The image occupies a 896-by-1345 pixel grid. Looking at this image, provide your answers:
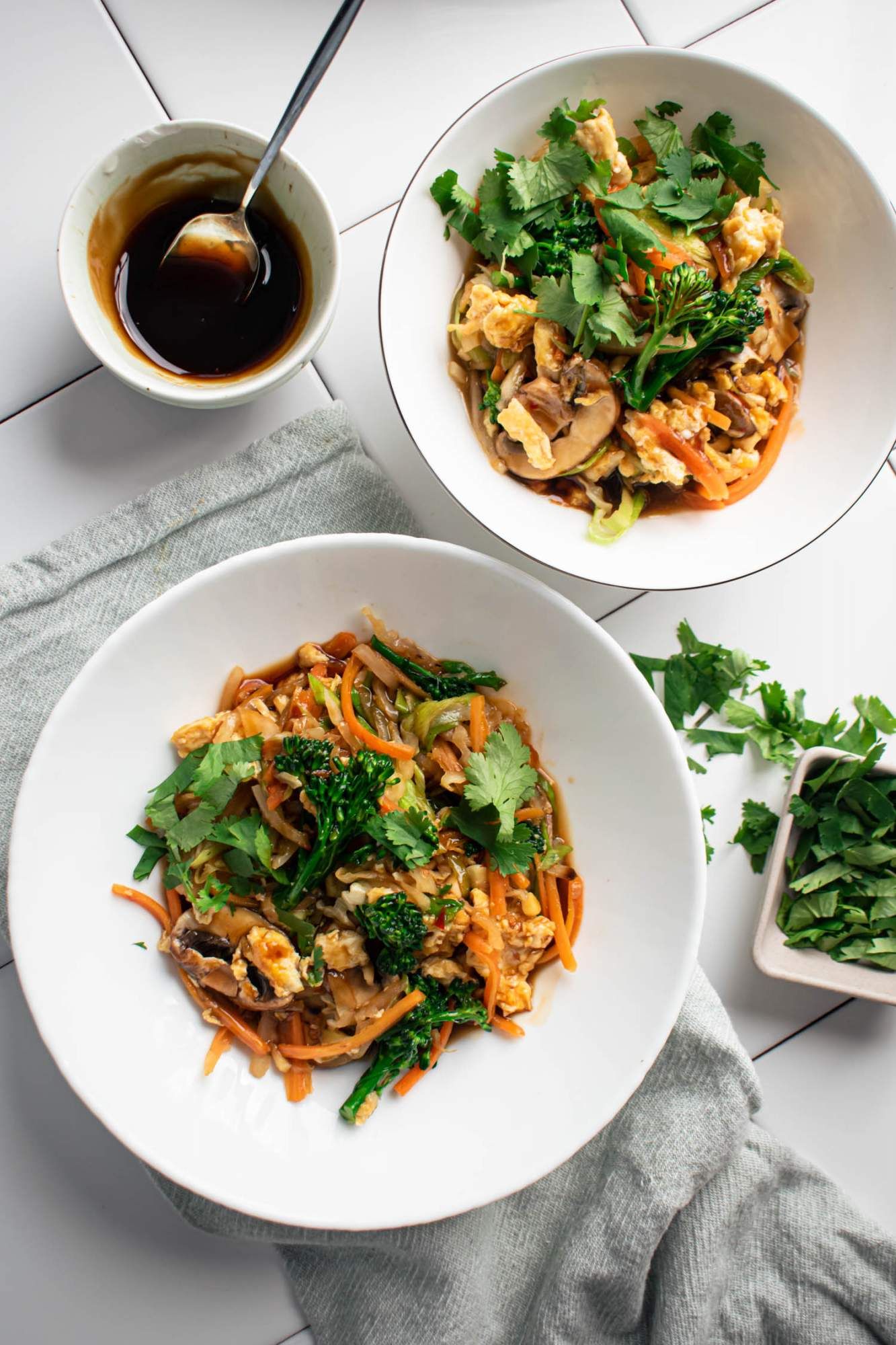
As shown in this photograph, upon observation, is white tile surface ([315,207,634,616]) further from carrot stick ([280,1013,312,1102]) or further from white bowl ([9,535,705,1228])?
carrot stick ([280,1013,312,1102])

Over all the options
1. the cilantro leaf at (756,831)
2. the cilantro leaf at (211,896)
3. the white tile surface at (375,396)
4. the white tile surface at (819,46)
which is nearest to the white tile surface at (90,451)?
the white tile surface at (375,396)

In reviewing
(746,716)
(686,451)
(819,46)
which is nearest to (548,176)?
(686,451)

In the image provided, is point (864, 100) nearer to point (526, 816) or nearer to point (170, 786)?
point (526, 816)

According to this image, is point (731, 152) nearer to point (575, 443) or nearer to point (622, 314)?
point (622, 314)

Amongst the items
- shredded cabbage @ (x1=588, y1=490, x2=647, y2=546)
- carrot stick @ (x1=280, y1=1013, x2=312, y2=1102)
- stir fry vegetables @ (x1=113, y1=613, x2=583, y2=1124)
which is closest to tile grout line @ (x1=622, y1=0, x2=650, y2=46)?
shredded cabbage @ (x1=588, y1=490, x2=647, y2=546)

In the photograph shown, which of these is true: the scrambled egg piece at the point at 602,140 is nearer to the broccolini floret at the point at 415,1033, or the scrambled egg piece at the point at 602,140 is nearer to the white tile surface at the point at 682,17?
the white tile surface at the point at 682,17

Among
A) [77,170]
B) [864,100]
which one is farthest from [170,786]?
[864,100]
